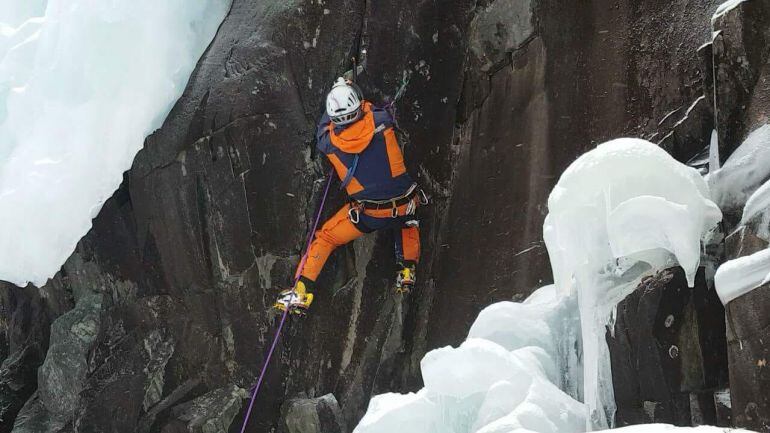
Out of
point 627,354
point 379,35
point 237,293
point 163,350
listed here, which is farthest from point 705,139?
point 163,350

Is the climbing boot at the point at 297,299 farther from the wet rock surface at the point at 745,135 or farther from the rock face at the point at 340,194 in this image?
the wet rock surface at the point at 745,135

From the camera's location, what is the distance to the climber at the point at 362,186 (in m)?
6.18

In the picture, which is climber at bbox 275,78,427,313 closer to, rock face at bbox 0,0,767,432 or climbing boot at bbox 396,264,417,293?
climbing boot at bbox 396,264,417,293

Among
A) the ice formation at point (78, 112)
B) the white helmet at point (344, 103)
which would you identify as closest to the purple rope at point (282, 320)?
the white helmet at point (344, 103)

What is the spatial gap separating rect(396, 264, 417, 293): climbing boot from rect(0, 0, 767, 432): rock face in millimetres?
290

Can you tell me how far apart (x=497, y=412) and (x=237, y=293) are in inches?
135

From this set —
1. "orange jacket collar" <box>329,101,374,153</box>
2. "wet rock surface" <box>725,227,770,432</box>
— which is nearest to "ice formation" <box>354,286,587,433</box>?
"wet rock surface" <box>725,227,770,432</box>

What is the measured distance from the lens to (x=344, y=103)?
Result: 241 inches

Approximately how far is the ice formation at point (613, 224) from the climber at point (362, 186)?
2162mm

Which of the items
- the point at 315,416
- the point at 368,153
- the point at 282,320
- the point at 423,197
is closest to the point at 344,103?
the point at 368,153

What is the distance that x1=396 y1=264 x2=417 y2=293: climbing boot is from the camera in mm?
6391

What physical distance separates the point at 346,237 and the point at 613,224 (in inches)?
110

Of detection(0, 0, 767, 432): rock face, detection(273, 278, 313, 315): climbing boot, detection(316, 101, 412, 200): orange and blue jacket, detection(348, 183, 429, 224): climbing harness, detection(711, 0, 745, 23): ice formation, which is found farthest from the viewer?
detection(273, 278, 313, 315): climbing boot

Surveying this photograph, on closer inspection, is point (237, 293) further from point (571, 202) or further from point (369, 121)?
point (571, 202)
